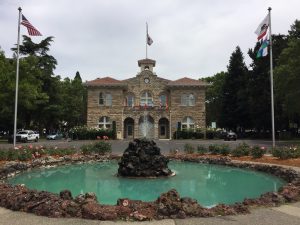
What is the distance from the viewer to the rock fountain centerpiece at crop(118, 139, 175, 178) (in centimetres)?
1627

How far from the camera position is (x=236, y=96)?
232ft

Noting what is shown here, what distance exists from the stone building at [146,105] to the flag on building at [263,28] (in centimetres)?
3204

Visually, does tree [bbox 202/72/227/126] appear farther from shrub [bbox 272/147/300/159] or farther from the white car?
shrub [bbox 272/147/300/159]

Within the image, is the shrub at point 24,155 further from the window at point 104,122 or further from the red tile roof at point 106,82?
the red tile roof at point 106,82

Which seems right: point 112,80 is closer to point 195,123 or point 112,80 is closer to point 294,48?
point 195,123

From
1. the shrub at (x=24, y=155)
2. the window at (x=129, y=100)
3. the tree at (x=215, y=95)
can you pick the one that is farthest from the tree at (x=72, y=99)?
the shrub at (x=24, y=155)

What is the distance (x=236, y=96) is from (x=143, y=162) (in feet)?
187

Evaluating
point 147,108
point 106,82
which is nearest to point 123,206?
point 147,108

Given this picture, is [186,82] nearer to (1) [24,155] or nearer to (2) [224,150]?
(2) [224,150]

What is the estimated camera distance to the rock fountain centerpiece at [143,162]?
16.3 m

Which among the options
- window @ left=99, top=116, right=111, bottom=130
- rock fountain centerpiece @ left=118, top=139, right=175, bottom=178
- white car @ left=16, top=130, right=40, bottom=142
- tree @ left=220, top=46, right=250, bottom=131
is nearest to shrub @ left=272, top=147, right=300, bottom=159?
rock fountain centerpiece @ left=118, top=139, right=175, bottom=178

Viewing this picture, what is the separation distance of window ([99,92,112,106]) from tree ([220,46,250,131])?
24.4 meters

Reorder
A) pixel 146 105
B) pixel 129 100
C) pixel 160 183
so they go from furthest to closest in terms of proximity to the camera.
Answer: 1. pixel 129 100
2. pixel 146 105
3. pixel 160 183

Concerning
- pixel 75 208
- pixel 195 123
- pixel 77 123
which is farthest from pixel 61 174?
pixel 77 123
